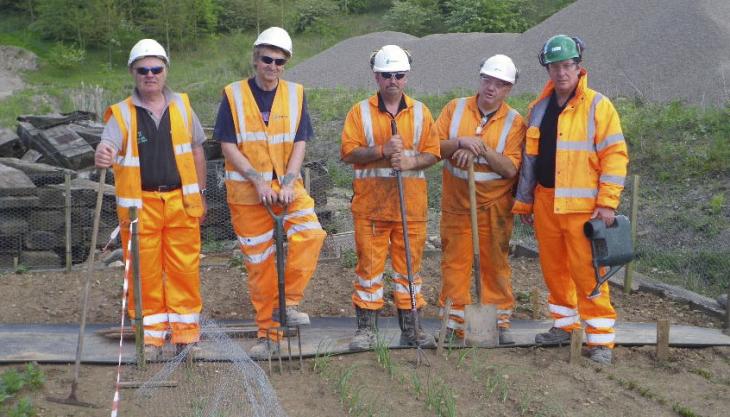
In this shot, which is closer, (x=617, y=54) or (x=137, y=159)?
(x=137, y=159)

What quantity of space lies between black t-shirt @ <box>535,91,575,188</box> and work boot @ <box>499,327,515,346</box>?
1.08 m

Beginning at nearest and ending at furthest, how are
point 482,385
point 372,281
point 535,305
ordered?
1. point 482,385
2. point 372,281
3. point 535,305

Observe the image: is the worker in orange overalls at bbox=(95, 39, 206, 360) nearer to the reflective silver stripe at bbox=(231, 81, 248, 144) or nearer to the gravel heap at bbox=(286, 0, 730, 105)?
the reflective silver stripe at bbox=(231, 81, 248, 144)

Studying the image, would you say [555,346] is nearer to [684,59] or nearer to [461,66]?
[684,59]

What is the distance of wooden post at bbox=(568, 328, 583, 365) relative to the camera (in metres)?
5.52

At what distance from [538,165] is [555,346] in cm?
128

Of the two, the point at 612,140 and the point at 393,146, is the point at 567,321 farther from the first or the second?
the point at 393,146

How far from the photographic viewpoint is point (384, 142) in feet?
18.7

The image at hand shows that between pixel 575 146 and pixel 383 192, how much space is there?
4.25ft

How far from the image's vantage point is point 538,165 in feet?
18.7

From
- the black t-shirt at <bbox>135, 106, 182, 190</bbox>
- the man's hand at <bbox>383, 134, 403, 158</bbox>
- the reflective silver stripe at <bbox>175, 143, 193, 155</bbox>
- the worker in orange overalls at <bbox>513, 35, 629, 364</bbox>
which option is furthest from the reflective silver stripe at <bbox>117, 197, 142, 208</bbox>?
the worker in orange overalls at <bbox>513, 35, 629, 364</bbox>

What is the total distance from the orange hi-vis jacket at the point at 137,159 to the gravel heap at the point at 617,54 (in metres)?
12.3

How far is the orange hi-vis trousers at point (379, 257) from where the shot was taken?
5.72 meters

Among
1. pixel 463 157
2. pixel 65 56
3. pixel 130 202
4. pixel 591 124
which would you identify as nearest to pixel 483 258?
pixel 463 157
